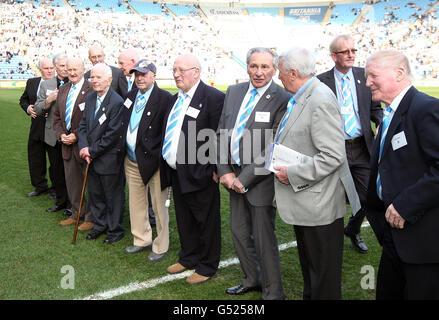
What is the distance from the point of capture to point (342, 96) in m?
4.20

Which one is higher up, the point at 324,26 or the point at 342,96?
the point at 324,26

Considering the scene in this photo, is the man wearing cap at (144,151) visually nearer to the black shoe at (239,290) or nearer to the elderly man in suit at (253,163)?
the elderly man in suit at (253,163)

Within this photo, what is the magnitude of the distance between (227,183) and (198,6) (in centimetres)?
4622

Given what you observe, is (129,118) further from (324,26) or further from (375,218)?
(324,26)

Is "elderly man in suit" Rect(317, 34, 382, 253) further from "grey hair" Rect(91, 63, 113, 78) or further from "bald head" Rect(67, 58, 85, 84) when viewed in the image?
"bald head" Rect(67, 58, 85, 84)

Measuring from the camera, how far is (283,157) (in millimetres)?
2867

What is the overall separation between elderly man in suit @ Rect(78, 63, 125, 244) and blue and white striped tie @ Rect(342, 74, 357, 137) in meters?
2.53

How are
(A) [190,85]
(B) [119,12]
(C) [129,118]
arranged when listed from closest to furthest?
(A) [190,85]
(C) [129,118]
(B) [119,12]

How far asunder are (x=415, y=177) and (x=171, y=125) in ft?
7.93

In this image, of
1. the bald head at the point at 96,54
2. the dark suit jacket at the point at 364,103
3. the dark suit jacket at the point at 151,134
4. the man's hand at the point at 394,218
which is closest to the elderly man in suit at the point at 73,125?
the bald head at the point at 96,54

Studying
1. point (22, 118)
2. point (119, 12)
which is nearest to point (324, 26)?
point (119, 12)

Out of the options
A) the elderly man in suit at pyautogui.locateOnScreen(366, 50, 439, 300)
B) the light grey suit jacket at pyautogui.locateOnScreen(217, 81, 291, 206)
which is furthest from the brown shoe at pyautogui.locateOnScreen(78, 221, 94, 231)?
the elderly man in suit at pyautogui.locateOnScreen(366, 50, 439, 300)

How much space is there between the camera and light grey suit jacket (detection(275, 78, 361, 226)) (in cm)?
267
